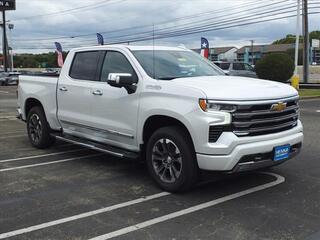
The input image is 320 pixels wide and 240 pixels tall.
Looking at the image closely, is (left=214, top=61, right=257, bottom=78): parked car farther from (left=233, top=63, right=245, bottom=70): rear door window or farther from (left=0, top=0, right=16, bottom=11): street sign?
(left=0, top=0, right=16, bottom=11): street sign

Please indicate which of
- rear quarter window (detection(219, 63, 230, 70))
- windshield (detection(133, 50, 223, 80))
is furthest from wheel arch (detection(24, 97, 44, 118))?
rear quarter window (detection(219, 63, 230, 70))

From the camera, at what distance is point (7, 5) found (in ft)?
179

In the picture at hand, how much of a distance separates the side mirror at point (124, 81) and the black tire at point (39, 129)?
8.80ft

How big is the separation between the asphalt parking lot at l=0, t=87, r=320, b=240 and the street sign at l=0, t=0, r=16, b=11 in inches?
1978

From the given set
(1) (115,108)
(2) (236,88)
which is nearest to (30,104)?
(1) (115,108)

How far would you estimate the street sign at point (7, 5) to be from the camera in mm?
53938

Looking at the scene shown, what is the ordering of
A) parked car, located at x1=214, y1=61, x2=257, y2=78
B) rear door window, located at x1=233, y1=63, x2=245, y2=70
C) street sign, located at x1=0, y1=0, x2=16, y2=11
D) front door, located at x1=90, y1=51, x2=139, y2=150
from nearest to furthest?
front door, located at x1=90, y1=51, x2=139, y2=150
parked car, located at x1=214, y1=61, x2=257, y2=78
rear door window, located at x1=233, y1=63, x2=245, y2=70
street sign, located at x1=0, y1=0, x2=16, y2=11

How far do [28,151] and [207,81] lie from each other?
4154 mm

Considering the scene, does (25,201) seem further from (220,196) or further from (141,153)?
(220,196)

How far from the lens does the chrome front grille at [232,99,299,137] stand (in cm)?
543

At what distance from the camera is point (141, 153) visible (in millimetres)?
6461

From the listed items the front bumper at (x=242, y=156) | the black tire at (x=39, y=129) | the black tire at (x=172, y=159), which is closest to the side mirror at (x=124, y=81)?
the black tire at (x=172, y=159)

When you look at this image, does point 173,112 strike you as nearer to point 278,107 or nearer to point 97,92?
point 278,107

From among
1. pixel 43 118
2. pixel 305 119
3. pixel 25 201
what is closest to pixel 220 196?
pixel 25 201
